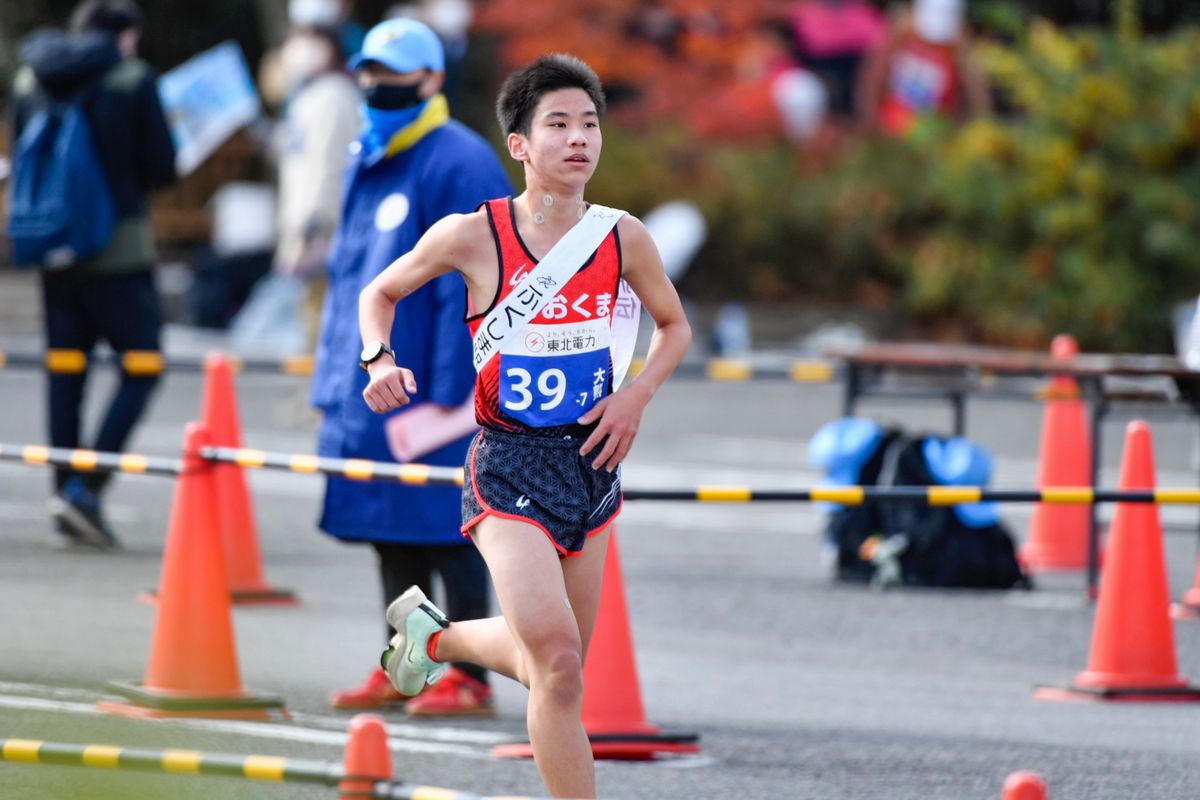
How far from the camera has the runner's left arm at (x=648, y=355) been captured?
4996 millimetres

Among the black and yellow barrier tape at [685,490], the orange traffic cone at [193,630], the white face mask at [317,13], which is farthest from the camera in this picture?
the white face mask at [317,13]

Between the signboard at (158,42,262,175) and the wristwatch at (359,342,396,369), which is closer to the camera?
the wristwatch at (359,342,396,369)

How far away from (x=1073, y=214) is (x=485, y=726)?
13470 millimetres

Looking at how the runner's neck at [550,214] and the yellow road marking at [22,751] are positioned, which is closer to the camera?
the yellow road marking at [22,751]

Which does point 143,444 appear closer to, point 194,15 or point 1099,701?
point 1099,701

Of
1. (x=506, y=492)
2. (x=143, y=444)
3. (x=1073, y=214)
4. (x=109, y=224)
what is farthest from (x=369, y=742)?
(x=1073, y=214)

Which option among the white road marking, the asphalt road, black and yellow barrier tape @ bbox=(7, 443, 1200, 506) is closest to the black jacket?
the asphalt road

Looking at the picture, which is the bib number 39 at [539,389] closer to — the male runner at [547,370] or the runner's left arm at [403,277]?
the male runner at [547,370]

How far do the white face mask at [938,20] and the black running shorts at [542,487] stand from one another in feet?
58.5

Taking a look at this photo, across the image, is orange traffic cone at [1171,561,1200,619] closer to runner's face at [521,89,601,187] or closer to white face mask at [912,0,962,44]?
runner's face at [521,89,601,187]

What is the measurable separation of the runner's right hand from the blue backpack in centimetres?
545

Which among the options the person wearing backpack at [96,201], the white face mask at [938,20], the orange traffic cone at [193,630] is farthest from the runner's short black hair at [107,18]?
the white face mask at [938,20]

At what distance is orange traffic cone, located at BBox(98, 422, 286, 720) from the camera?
685cm

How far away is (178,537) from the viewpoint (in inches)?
277
